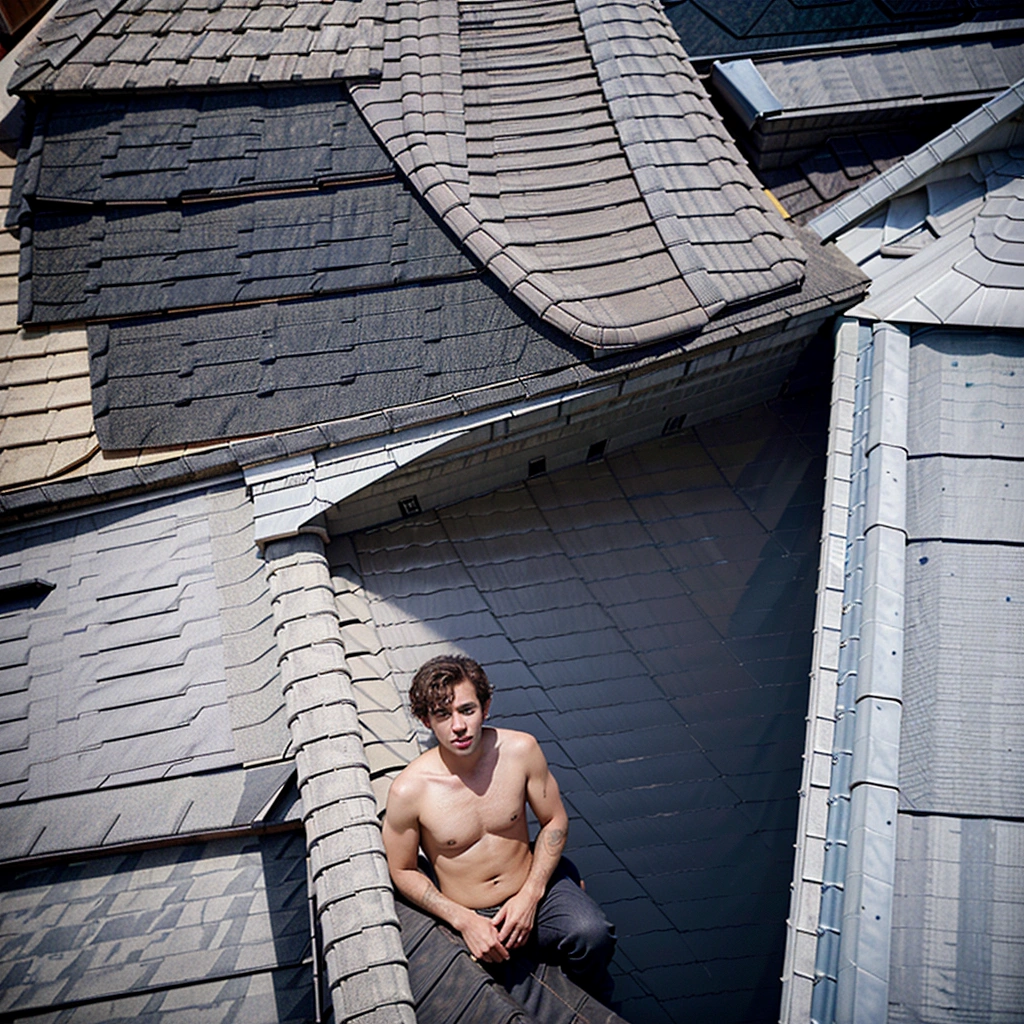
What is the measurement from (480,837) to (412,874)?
0.40 meters

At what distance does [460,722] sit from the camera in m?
4.55

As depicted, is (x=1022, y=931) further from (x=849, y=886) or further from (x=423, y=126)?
(x=423, y=126)

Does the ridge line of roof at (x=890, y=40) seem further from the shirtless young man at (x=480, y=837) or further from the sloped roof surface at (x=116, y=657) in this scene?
the shirtless young man at (x=480, y=837)

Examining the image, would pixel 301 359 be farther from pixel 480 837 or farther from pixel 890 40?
pixel 890 40

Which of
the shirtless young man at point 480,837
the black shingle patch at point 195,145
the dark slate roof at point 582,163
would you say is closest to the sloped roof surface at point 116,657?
the shirtless young man at point 480,837

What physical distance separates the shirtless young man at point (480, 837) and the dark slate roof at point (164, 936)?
918 mm

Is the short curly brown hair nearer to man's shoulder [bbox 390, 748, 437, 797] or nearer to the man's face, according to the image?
the man's face

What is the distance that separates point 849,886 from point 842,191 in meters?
5.99

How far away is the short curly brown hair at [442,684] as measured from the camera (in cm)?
457

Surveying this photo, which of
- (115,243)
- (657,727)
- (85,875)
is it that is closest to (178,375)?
(115,243)

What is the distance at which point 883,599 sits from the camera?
5.02 m

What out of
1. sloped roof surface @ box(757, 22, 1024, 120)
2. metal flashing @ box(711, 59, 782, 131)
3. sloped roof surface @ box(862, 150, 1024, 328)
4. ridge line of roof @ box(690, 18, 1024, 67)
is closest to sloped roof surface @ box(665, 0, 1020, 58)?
ridge line of roof @ box(690, 18, 1024, 67)

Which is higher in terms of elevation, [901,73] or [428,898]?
[901,73]

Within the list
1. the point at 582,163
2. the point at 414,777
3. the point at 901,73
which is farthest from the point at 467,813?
the point at 901,73
